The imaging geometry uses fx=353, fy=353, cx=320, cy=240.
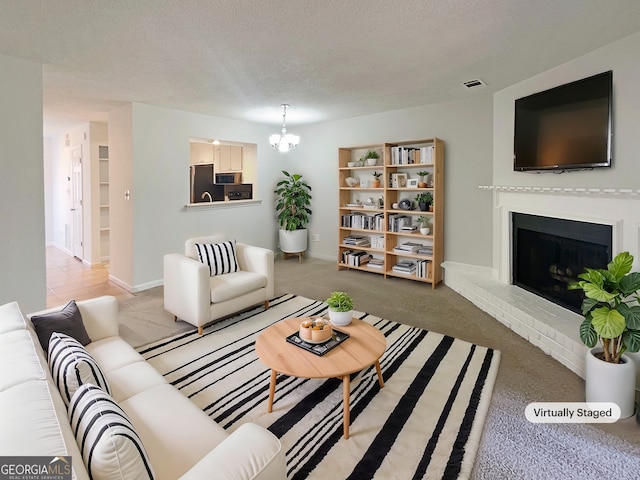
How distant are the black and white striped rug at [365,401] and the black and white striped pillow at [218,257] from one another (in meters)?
0.70

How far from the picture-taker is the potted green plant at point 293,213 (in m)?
6.16

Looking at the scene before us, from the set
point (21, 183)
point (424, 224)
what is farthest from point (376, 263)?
point (21, 183)

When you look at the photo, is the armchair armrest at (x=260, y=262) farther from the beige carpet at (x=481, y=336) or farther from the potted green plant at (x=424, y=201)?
the potted green plant at (x=424, y=201)

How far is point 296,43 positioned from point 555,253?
119 inches

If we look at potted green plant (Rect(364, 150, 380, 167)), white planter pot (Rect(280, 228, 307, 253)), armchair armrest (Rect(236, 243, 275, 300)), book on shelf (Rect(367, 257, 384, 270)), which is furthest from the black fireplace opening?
white planter pot (Rect(280, 228, 307, 253))

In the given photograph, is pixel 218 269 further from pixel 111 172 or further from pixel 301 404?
pixel 111 172

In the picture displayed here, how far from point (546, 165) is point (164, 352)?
3.73 meters

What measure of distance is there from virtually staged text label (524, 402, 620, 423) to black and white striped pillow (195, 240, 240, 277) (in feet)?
9.39

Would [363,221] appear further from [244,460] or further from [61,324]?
[244,460]

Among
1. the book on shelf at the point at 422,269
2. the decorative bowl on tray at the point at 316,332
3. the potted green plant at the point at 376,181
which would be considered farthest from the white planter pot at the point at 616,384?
the potted green plant at the point at 376,181

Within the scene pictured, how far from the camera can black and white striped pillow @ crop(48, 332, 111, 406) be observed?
1320 mm

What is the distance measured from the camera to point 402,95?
4.18m

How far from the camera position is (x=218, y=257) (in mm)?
3701

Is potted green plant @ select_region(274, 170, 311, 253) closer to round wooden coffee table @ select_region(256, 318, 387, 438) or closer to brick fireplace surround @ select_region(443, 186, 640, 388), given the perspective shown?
brick fireplace surround @ select_region(443, 186, 640, 388)
